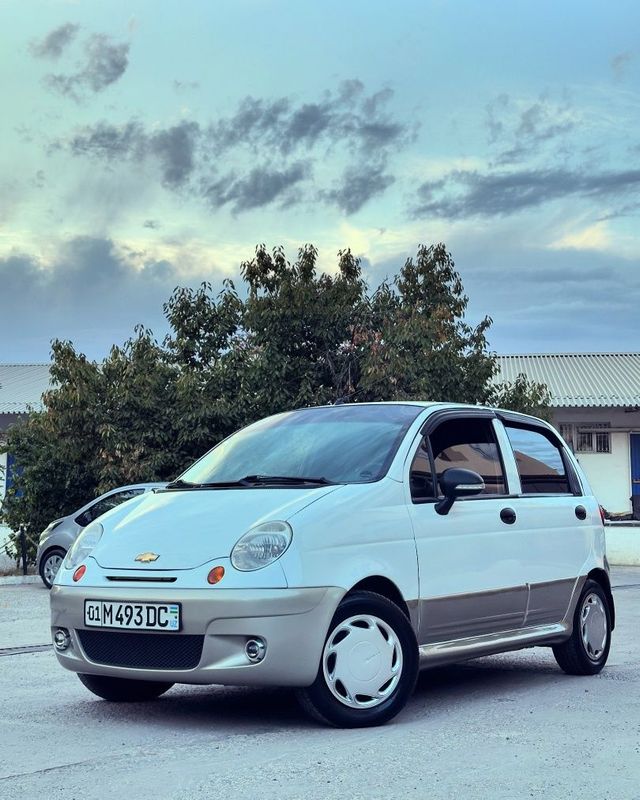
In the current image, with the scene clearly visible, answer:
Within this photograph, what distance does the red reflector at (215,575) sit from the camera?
20.6ft

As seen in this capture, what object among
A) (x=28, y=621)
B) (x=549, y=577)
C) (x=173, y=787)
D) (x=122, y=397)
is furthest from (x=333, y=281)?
(x=173, y=787)

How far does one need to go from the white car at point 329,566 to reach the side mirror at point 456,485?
0.02 meters

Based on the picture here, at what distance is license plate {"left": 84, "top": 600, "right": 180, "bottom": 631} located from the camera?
6285mm

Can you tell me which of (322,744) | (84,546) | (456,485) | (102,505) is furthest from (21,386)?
(322,744)

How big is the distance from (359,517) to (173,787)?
81.2 inches

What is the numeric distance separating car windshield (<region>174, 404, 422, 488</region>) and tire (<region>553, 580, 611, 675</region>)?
207 cm

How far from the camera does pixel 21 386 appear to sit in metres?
37.5

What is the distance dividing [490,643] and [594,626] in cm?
155

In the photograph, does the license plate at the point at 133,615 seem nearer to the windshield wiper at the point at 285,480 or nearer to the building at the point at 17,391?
the windshield wiper at the point at 285,480

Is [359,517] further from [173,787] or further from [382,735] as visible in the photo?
[173,787]

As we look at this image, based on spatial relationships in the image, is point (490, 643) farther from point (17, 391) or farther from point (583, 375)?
point (17, 391)

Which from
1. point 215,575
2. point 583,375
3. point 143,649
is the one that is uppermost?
point 583,375

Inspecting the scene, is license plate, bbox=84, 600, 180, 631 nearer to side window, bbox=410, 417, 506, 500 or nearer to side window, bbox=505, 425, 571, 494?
side window, bbox=410, 417, 506, 500

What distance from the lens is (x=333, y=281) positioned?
23.8 meters
